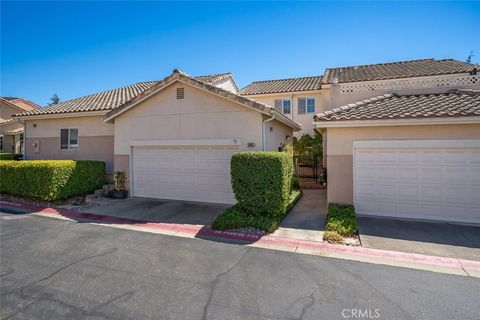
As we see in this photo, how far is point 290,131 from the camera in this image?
15.9 meters

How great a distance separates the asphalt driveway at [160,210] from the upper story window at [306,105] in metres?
14.0

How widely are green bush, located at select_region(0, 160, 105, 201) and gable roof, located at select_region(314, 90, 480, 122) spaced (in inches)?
425

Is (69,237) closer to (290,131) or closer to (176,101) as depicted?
(176,101)

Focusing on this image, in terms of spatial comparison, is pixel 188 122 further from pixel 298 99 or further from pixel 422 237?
pixel 298 99

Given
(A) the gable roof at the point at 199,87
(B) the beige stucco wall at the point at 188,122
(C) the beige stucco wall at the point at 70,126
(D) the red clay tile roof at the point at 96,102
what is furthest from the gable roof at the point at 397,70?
(C) the beige stucco wall at the point at 70,126

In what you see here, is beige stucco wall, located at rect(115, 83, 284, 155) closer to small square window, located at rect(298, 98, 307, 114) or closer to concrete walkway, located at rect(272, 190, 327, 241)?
concrete walkway, located at rect(272, 190, 327, 241)

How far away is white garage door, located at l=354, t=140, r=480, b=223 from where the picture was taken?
7867mm

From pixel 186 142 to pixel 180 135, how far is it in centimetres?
46

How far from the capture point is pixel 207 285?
4.58 m

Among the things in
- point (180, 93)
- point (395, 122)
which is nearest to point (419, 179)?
point (395, 122)

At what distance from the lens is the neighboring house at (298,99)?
2094 centimetres

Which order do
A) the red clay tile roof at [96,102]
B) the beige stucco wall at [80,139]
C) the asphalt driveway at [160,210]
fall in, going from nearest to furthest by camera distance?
the asphalt driveway at [160,210]
the beige stucco wall at [80,139]
the red clay tile roof at [96,102]

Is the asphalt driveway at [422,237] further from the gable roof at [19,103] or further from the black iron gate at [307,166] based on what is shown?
the gable roof at [19,103]

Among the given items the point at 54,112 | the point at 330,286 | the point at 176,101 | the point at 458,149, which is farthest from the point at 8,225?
the point at 458,149
